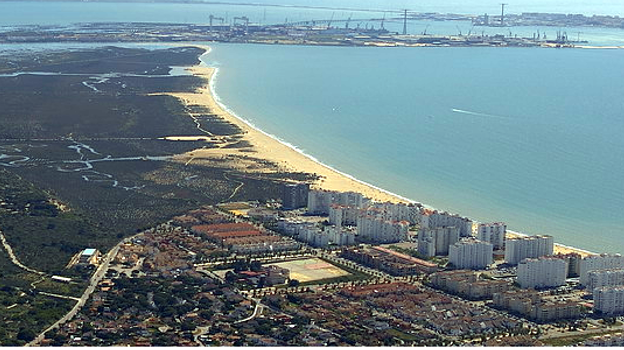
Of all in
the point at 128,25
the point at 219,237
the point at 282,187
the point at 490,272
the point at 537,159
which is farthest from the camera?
the point at 128,25

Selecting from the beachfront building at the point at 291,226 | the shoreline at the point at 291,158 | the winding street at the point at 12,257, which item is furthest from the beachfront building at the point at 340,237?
the winding street at the point at 12,257

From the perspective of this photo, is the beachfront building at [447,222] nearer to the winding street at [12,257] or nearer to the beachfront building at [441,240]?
the beachfront building at [441,240]

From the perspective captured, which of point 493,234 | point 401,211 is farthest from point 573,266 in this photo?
point 401,211

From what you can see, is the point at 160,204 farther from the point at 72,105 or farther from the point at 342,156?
the point at 72,105

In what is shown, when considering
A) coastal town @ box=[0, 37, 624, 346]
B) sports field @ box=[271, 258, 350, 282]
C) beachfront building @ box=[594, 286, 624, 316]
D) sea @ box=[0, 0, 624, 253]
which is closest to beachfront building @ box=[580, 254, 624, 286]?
coastal town @ box=[0, 37, 624, 346]

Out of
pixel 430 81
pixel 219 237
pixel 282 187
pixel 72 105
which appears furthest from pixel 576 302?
pixel 430 81

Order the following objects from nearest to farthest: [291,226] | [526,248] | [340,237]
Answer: [526,248], [340,237], [291,226]

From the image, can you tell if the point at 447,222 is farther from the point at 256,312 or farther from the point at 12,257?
the point at 12,257
